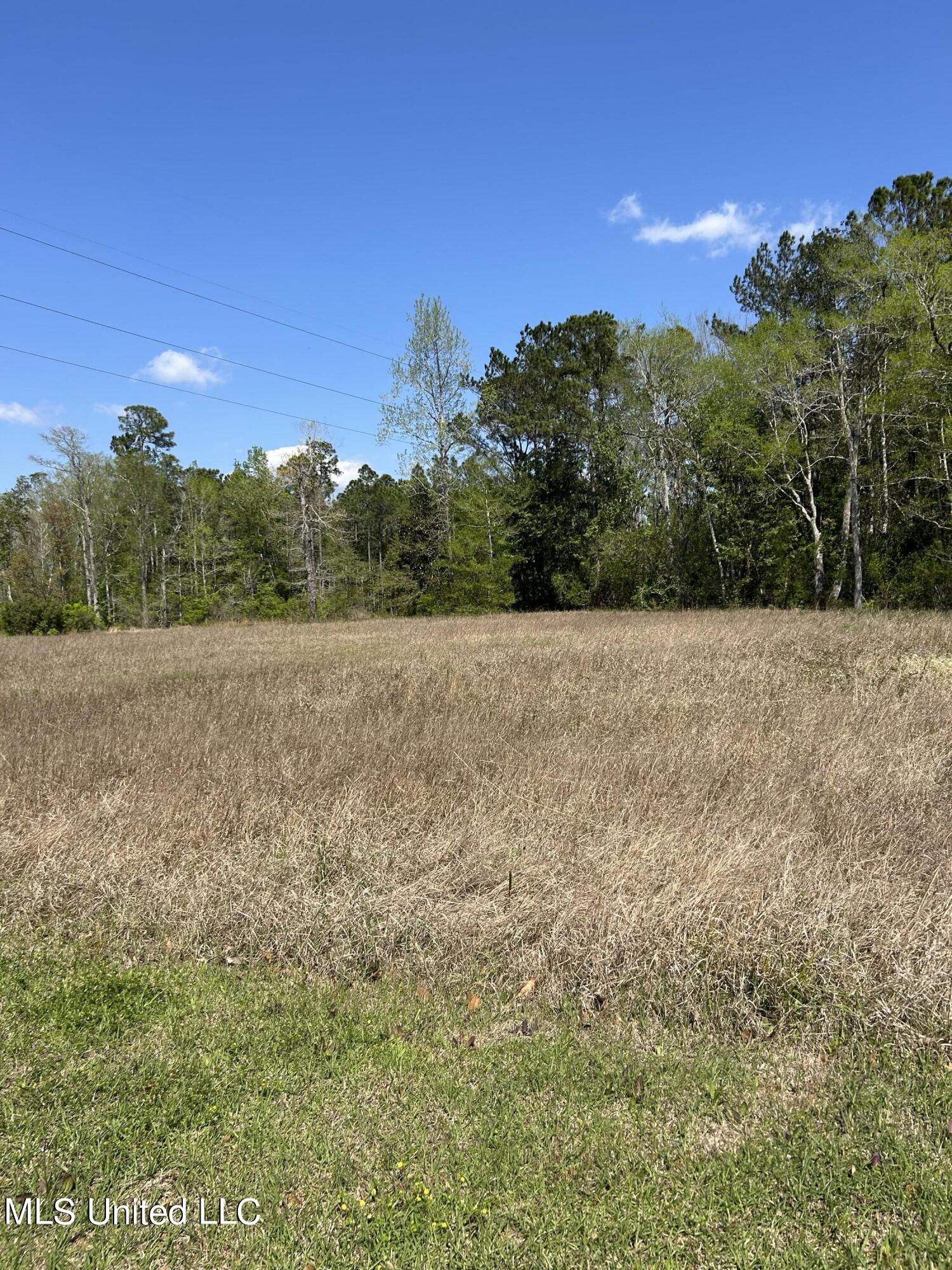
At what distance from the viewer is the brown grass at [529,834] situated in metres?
3.46

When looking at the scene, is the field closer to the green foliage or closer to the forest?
the forest

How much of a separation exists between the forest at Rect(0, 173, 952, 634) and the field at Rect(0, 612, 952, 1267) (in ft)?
67.1

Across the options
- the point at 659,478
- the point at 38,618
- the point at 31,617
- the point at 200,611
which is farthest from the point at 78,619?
the point at 659,478

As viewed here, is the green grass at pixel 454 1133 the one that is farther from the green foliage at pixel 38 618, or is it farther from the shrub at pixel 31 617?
the shrub at pixel 31 617

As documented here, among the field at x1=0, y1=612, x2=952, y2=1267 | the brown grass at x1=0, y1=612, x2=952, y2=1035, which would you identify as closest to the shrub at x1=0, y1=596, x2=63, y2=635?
the brown grass at x1=0, y1=612, x2=952, y2=1035

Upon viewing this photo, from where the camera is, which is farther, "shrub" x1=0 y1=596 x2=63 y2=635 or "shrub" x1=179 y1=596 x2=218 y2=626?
"shrub" x1=179 y1=596 x2=218 y2=626

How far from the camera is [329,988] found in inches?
131

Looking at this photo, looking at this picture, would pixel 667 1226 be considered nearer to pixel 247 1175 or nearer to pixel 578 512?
pixel 247 1175

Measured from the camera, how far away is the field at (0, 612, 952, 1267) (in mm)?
2123

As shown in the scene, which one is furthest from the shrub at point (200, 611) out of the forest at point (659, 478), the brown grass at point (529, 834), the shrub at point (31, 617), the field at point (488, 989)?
the field at point (488, 989)

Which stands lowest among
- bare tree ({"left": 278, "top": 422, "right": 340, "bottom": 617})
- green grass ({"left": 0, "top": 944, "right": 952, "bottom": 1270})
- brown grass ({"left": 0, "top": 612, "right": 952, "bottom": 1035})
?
green grass ({"left": 0, "top": 944, "right": 952, "bottom": 1270})

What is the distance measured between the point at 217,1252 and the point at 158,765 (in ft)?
15.8

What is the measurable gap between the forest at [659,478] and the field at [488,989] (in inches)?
805

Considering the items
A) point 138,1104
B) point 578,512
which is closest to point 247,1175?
point 138,1104
